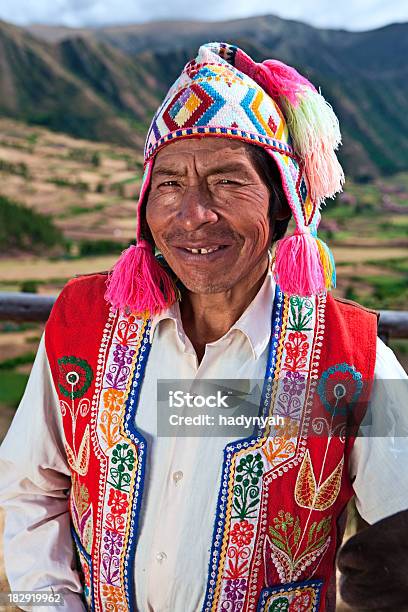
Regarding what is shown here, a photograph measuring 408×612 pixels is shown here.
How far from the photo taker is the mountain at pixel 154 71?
105 ft

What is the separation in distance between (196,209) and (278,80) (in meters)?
0.37

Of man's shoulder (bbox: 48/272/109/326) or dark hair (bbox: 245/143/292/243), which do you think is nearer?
dark hair (bbox: 245/143/292/243)

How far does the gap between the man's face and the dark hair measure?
0.02 m

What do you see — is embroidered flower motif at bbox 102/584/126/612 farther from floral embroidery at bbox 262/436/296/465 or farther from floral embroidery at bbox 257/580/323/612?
floral embroidery at bbox 262/436/296/465

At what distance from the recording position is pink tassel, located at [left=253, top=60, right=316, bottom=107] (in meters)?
1.30

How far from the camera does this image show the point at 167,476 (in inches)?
50.8

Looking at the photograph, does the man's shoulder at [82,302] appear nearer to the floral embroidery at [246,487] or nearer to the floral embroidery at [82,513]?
the floral embroidery at [82,513]

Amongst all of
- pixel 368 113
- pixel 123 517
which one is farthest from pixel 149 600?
pixel 368 113

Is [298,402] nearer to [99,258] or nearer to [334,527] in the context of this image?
[334,527]

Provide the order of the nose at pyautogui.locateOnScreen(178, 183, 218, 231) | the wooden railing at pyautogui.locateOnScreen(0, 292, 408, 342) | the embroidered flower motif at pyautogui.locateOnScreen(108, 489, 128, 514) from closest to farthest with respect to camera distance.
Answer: the nose at pyautogui.locateOnScreen(178, 183, 218, 231) → the embroidered flower motif at pyautogui.locateOnScreen(108, 489, 128, 514) → the wooden railing at pyautogui.locateOnScreen(0, 292, 408, 342)

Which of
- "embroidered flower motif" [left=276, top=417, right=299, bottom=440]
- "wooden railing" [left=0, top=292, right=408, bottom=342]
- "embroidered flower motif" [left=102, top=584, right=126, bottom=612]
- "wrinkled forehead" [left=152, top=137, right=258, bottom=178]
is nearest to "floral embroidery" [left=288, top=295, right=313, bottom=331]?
"embroidered flower motif" [left=276, top=417, right=299, bottom=440]

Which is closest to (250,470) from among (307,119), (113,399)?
(113,399)

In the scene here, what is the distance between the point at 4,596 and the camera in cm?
203

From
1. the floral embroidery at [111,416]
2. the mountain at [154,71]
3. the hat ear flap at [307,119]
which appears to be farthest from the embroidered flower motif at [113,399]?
the mountain at [154,71]
